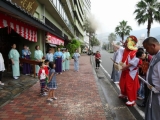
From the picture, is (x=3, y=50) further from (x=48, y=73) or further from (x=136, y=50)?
(x=136, y=50)

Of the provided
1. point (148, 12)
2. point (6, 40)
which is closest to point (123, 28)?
point (148, 12)

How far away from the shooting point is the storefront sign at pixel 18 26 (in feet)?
18.5

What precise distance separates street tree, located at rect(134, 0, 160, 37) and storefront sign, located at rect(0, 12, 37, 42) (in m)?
19.1

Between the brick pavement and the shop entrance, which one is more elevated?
the shop entrance

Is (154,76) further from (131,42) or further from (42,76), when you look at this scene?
(42,76)

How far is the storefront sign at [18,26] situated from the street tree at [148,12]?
752 inches

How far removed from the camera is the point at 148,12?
78.9ft

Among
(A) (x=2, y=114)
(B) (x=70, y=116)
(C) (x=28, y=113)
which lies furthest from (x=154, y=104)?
(A) (x=2, y=114)

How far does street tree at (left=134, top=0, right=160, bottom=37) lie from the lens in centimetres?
2342

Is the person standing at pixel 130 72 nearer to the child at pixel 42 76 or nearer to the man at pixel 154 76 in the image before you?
the man at pixel 154 76

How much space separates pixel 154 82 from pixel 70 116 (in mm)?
2207

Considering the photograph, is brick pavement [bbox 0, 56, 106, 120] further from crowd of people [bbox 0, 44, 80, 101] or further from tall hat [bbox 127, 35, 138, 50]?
tall hat [bbox 127, 35, 138, 50]

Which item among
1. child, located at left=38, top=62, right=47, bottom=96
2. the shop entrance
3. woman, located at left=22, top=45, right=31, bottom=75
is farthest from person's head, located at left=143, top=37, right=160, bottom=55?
the shop entrance

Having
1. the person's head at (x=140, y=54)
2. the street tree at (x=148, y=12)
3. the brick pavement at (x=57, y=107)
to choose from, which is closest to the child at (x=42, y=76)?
the brick pavement at (x=57, y=107)
